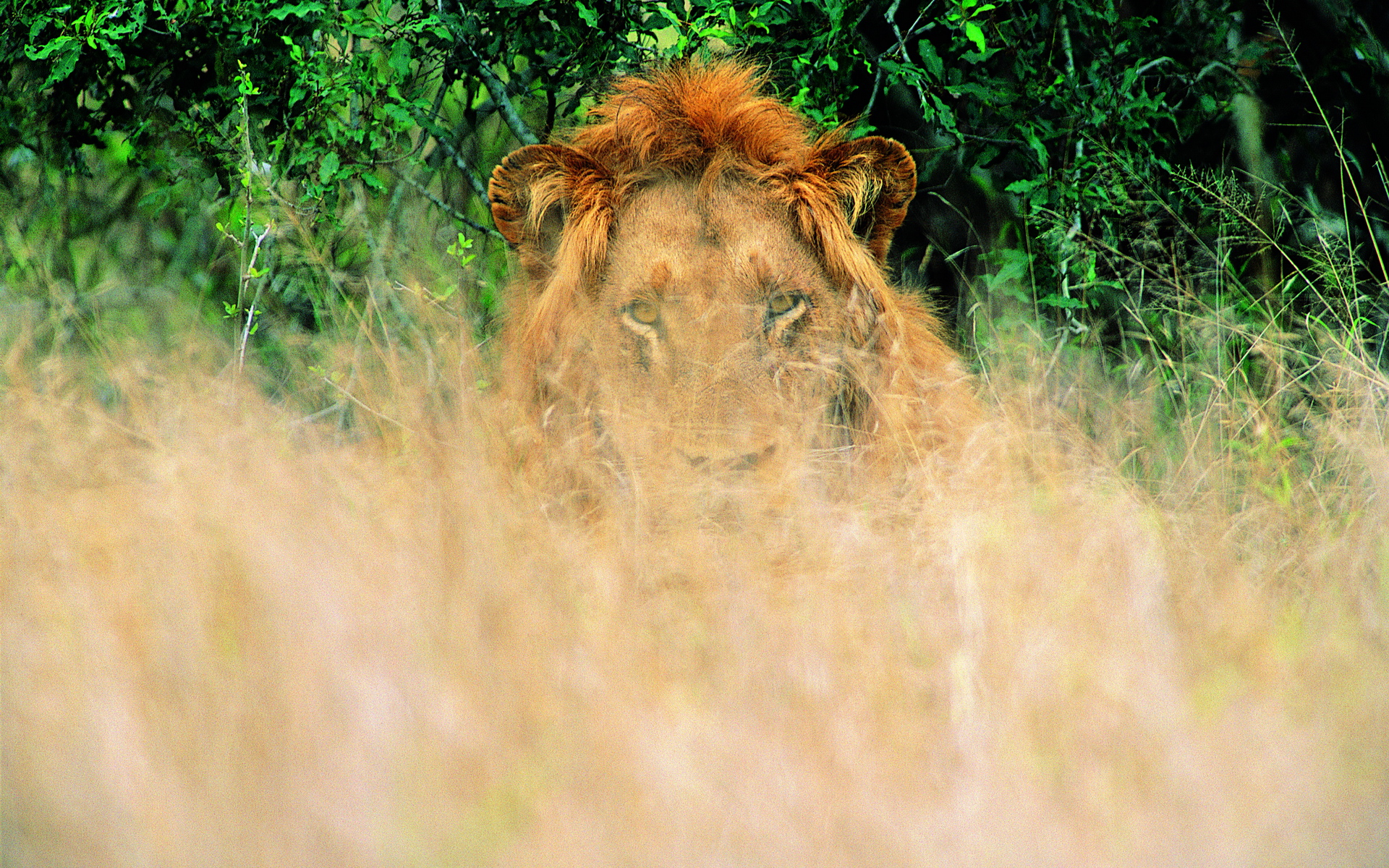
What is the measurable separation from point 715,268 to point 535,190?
673 millimetres

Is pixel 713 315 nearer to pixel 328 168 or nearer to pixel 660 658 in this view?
pixel 660 658

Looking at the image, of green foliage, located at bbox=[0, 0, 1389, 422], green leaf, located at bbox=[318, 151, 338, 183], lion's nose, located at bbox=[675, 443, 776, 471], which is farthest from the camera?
green leaf, located at bbox=[318, 151, 338, 183]

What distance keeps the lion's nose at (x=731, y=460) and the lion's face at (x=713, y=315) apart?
12cm

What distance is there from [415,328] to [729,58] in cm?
149

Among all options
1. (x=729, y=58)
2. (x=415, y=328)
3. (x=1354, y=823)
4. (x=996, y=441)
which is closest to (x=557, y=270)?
(x=415, y=328)

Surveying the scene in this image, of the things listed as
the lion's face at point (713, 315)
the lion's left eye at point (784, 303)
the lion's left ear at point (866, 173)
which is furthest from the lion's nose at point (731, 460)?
the lion's left ear at point (866, 173)

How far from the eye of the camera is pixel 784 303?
3.25 metres

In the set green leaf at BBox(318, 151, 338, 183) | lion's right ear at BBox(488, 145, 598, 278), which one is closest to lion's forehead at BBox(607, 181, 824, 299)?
lion's right ear at BBox(488, 145, 598, 278)

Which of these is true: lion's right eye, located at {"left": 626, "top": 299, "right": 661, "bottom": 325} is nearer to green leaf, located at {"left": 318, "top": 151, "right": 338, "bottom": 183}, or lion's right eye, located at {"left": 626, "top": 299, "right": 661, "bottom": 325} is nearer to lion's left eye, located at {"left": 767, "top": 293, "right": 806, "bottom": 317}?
lion's left eye, located at {"left": 767, "top": 293, "right": 806, "bottom": 317}

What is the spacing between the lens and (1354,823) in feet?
5.86

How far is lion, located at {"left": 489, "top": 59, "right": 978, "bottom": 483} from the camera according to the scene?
3039 millimetres

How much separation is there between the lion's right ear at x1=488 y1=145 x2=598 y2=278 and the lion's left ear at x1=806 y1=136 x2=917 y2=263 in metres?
0.78

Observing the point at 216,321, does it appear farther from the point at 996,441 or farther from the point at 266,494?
the point at 996,441

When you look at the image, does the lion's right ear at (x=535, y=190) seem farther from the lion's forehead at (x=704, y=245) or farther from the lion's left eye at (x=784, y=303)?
the lion's left eye at (x=784, y=303)
